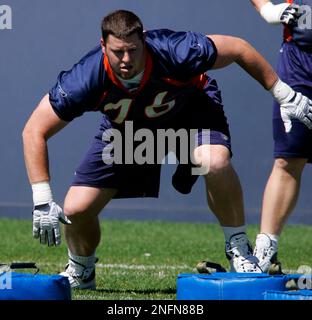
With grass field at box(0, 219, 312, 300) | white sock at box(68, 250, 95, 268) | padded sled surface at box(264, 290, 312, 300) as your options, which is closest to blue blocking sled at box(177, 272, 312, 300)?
padded sled surface at box(264, 290, 312, 300)

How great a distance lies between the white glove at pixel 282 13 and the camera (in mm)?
6371

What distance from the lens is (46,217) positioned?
5.32 m

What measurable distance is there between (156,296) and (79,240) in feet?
2.47

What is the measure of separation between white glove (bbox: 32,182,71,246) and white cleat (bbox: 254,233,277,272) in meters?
1.48

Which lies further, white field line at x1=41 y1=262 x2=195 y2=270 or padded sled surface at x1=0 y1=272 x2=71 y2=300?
white field line at x1=41 y1=262 x2=195 y2=270

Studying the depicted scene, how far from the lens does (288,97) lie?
5.84m

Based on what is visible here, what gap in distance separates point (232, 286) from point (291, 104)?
1358 mm

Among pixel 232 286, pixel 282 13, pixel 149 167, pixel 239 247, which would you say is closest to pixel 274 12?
pixel 282 13

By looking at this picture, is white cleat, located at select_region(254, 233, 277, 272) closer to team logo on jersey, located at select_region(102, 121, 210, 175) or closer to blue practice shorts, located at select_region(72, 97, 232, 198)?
blue practice shorts, located at select_region(72, 97, 232, 198)

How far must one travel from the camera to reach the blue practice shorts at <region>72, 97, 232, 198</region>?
19.6 ft

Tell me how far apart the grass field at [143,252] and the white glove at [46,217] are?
46cm

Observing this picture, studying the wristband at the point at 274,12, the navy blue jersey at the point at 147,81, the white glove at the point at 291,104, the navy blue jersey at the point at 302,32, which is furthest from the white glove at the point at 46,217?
the navy blue jersey at the point at 302,32

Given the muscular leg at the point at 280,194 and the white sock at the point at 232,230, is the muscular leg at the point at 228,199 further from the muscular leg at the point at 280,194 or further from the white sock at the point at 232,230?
the muscular leg at the point at 280,194
